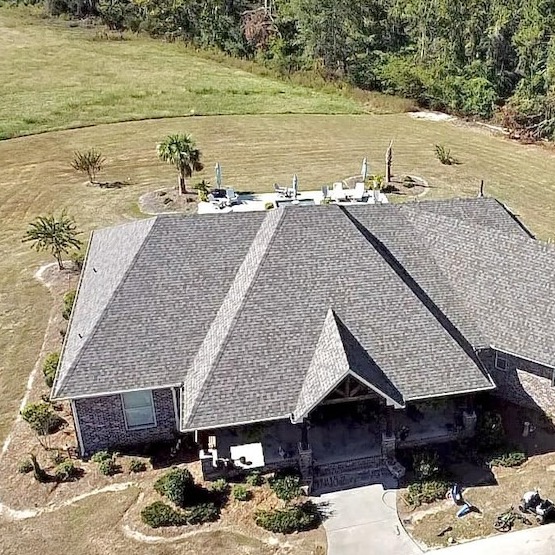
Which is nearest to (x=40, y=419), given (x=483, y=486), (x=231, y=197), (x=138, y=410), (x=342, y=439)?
(x=138, y=410)

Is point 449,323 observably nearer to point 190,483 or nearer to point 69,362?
point 190,483

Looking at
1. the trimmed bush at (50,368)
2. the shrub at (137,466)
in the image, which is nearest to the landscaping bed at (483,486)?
the shrub at (137,466)

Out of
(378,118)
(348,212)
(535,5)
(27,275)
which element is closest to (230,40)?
(378,118)

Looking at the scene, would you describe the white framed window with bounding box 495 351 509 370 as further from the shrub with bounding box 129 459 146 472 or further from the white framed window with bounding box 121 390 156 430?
the shrub with bounding box 129 459 146 472

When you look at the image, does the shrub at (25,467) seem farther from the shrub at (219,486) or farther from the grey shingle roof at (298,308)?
the shrub at (219,486)

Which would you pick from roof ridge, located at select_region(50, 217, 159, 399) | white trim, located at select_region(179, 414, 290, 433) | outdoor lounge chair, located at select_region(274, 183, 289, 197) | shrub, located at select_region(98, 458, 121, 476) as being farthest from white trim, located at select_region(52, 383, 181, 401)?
outdoor lounge chair, located at select_region(274, 183, 289, 197)

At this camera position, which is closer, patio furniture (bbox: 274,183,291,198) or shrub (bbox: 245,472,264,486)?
shrub (bbox: 245,472,264,486)

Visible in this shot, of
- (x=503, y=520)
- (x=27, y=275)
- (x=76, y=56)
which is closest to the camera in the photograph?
(x=503, y=520)
